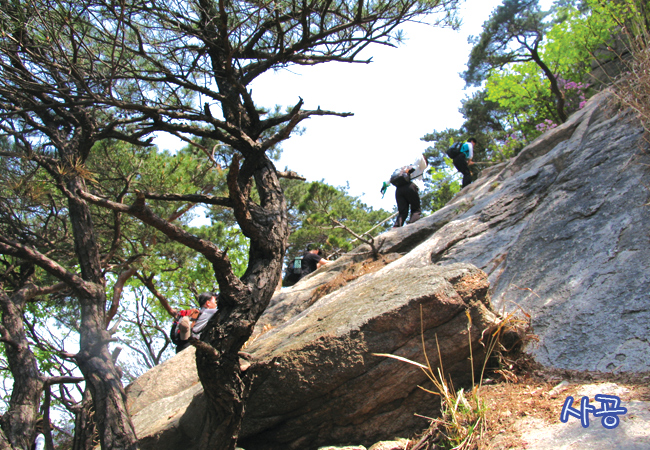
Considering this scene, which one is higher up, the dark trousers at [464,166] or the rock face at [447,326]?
the dark trousers at [464,166]

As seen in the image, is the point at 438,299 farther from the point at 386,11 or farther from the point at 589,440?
the point at 386,11

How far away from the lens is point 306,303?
6832mm

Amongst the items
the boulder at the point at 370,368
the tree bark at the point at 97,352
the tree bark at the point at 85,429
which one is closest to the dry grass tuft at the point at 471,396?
the boulder at the point at 370,368

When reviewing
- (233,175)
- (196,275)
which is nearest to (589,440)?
(233,175)

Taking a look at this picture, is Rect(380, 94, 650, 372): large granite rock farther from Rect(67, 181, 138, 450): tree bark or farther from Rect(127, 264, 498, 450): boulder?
Rect(67, 181, 138, 450): tree bark

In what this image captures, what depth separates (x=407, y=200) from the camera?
9.34 meters

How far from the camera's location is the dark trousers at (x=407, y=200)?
9.15m

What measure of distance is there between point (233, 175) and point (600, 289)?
108 inches

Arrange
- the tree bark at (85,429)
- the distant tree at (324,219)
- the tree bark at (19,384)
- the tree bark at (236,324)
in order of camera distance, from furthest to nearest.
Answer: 1. the distant tree at (324,219)
2. the tree bark at (85,429)
3. the tree bark at (19,384)
4. the tree bark at (236,324)

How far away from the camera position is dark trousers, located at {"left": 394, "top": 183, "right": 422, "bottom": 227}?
30.0ft

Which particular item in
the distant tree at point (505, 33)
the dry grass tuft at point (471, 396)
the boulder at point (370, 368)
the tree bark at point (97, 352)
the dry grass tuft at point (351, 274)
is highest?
the distant tree at point (505, 33)

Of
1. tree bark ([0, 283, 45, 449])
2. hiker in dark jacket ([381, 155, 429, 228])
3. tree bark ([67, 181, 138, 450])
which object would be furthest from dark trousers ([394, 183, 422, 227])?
tree bark ([0, 283, 45, 449])

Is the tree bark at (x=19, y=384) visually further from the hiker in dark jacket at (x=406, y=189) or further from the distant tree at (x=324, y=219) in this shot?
the hiker in dark jacket at (x=406, y=189)

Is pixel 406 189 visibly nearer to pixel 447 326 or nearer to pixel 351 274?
pixel 351 274
